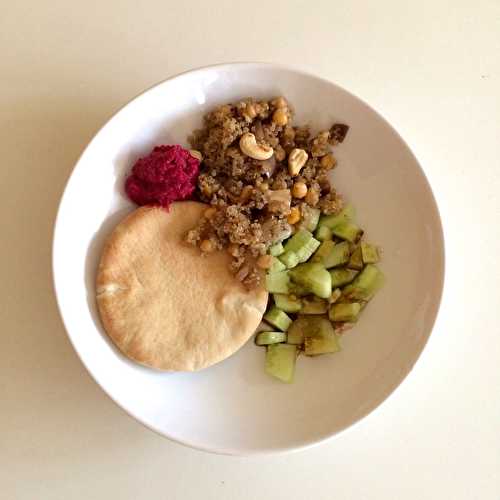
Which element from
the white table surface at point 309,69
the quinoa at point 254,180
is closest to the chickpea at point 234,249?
the quinoa at point 254,180

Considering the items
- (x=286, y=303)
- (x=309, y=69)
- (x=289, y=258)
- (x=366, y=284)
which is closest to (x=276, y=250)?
(x=289, y=258)

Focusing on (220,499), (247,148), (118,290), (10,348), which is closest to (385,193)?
(247,148)

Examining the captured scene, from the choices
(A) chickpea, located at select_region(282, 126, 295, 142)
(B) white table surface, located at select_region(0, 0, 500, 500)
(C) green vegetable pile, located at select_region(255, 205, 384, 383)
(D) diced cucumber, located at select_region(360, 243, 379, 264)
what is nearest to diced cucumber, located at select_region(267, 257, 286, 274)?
(C) green vegetable pile, located at select_region(255, 205, 384, 383)

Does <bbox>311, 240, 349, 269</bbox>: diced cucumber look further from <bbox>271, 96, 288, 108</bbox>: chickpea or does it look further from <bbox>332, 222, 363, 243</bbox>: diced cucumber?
<bbox>271, 96, 288, 108</bbox>: chickpea

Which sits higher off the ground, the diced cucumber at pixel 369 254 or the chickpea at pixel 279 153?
the chickpea at pixel 279 153

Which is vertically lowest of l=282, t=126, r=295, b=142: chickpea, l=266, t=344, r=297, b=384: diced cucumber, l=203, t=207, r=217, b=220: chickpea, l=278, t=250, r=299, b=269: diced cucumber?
l=266, t=344, r=297, b=384: diced cucumber

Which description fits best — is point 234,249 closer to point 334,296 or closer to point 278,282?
point 278,282

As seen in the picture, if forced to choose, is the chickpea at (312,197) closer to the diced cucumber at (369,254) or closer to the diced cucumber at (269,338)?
the diced cucumber at (369,254)
